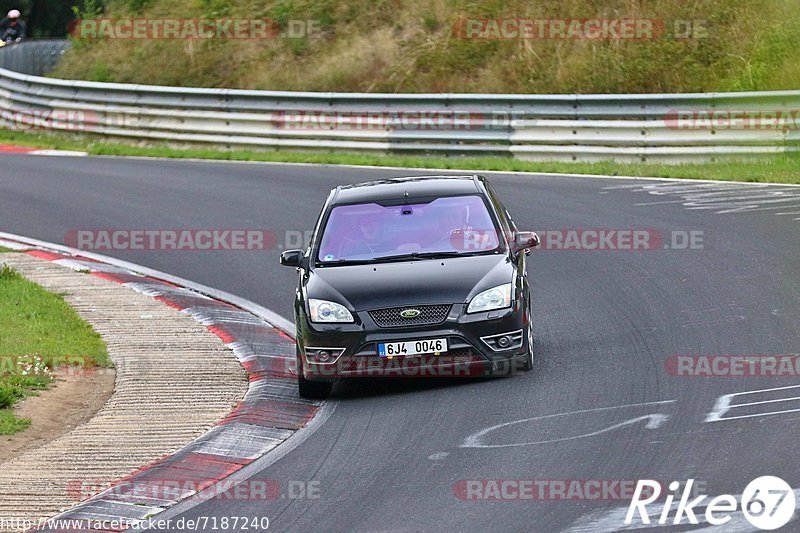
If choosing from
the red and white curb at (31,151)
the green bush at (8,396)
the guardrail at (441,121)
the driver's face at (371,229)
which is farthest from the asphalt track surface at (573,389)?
the red and white curb at (31,151)

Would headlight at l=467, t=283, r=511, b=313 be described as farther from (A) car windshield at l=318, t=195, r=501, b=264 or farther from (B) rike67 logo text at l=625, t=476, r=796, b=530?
(B) rike67 logo text at l=625, t=476, r=796, b=530

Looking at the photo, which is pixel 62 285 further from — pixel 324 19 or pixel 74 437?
pixel 324 19

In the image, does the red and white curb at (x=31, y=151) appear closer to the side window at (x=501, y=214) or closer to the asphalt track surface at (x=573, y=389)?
the asphalt track surface at (x=573, y=389)

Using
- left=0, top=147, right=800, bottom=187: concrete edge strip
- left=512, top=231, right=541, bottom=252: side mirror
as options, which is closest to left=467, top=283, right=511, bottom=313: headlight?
left=512, top=231, right=541, bottom=252: side mirror

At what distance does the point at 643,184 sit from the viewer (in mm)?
20062

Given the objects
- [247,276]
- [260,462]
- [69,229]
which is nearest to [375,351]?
[260,462]

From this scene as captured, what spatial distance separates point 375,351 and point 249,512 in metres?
2.75

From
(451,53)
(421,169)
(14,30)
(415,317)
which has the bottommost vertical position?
(415,317)

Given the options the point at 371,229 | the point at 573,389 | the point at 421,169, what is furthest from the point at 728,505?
the point at 421,169

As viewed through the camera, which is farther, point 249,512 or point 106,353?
point 106,353

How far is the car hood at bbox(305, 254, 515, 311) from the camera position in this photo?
10.4 metres

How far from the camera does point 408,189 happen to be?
38.5 ft

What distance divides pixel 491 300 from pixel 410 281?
2.17 feet

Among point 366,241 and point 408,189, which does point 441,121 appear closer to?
point 408,189
